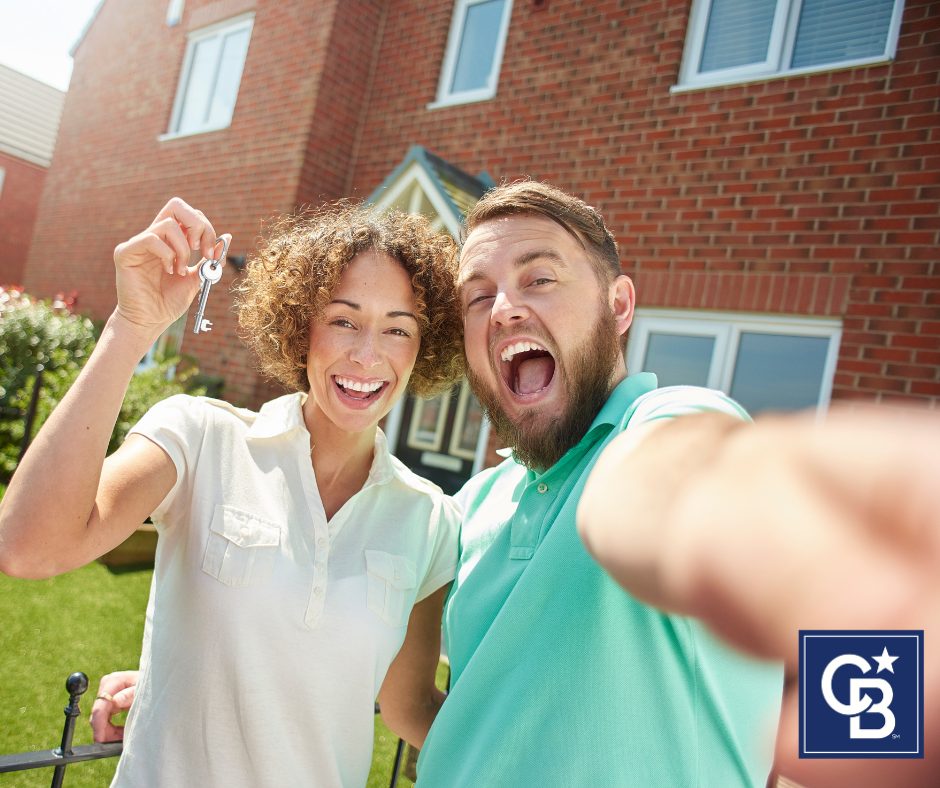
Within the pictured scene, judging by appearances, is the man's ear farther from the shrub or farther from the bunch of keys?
the shrub

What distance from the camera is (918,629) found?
0.38 metres

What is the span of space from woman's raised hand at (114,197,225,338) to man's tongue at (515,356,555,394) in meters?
0.91

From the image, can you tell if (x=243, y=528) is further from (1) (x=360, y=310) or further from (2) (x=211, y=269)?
(1) (x=360, y=310)

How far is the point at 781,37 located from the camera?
16.7ft

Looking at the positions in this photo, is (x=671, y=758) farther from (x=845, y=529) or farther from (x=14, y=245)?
(x=14, y=245)

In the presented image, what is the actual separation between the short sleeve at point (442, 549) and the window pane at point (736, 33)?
4.89 meters

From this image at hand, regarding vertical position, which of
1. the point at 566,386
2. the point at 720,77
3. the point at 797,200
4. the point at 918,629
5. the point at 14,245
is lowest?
the point at 918,629

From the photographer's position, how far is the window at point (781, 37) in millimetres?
4766

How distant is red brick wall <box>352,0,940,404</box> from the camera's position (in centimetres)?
436

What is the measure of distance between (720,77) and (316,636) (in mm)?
5312

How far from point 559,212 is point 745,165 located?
12.6 feet

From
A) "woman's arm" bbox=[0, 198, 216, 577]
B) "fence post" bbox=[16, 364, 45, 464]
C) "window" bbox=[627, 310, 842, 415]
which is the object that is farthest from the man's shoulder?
"fence post" bbox=[16, 364, 45, 464]

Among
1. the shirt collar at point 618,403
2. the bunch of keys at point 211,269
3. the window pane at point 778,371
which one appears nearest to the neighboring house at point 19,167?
the window pane at point 778,371

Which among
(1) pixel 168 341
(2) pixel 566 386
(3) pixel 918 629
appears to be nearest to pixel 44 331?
(1) pixel 168 341
